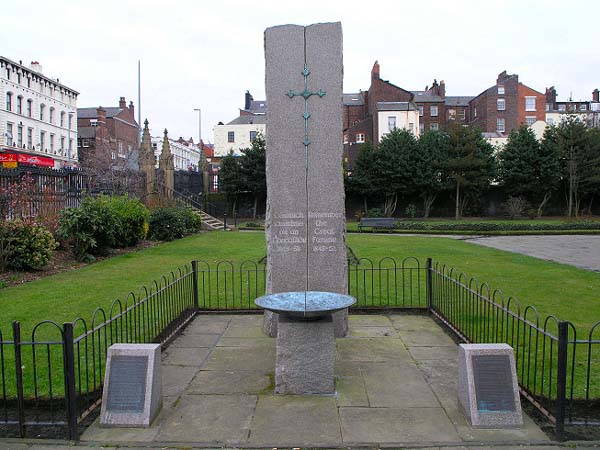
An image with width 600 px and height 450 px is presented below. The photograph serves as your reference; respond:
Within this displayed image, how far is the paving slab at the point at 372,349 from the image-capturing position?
6.57 metres

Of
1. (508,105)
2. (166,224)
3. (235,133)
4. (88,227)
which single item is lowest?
(166,224)

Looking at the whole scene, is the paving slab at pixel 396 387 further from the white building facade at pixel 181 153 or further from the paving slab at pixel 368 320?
the white building facade at pixel 181 153

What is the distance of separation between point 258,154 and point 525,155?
20668 millimetres

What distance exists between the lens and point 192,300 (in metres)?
9.22

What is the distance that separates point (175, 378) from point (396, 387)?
2.50 m

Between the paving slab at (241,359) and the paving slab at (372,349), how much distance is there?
950 millimetres

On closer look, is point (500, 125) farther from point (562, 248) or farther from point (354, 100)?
point (562, 248)

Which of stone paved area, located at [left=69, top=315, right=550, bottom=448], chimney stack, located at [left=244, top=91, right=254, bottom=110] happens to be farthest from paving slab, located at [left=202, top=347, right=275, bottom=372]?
chimney stack, located at [left=244, top=91, right=254, bottom=110]

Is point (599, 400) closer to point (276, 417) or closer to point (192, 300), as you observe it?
point (276, 417)

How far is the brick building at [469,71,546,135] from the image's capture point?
65.8 m

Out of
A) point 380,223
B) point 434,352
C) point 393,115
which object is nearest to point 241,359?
point 434,352

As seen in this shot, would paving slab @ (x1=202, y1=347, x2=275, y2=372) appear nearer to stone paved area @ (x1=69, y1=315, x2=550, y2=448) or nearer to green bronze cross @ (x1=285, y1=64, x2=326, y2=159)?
stone paved area @ (x1=69, y1=315, x2=550, y2=448)

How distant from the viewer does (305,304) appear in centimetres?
522

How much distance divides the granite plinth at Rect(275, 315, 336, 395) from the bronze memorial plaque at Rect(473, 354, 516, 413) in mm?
1457
